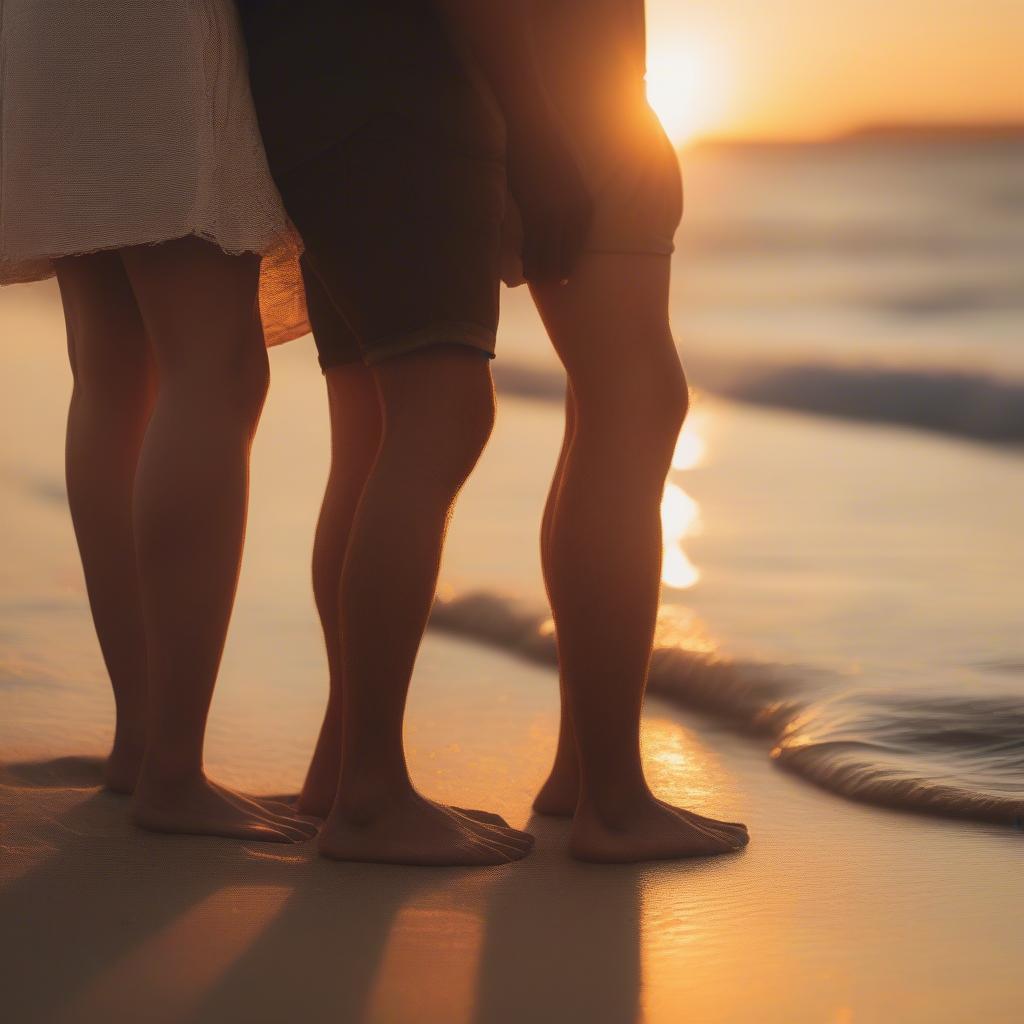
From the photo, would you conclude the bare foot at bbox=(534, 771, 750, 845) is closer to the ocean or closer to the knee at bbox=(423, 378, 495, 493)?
the ocean

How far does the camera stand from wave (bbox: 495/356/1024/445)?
6.96 meters

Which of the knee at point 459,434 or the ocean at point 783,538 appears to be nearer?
the knee at point 459,434

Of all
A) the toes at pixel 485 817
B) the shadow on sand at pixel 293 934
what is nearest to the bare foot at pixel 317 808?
the toes at pixel 485 817

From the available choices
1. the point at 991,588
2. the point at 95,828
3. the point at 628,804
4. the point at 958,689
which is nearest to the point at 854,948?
the point at 628,804

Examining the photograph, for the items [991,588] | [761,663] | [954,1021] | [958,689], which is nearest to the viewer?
[954,1021]

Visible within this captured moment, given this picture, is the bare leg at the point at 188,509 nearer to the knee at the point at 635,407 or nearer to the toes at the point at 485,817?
Answer: the toes at the point at 485,817

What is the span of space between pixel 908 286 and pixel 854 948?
944 centimetres

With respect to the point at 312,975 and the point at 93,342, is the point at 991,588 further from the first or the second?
the point at 312,975

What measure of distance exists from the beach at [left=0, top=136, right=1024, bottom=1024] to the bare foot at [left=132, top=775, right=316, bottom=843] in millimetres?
22

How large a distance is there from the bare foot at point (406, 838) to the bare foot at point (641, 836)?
0.25 ft

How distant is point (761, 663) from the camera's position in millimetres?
2439

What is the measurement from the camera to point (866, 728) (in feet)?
6.77

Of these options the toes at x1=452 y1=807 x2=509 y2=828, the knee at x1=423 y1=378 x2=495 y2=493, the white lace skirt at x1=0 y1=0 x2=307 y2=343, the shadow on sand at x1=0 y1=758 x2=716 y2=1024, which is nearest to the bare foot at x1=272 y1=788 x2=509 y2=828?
the toes at x1=452 y1=807 x2=509 y2=828

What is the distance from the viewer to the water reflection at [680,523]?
3.13 meters
